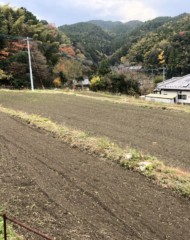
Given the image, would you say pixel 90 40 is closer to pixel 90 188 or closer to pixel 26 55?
pixel 26 55

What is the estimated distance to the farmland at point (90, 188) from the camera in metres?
6.12

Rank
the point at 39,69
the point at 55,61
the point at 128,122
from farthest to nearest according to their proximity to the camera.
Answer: the point at 55,61 < the point at 39,69 < the point at 128,122

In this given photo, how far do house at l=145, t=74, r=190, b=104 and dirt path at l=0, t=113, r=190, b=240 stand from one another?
25144mm

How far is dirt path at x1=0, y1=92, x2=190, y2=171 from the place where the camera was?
11.5 metres

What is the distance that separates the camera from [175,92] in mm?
34844

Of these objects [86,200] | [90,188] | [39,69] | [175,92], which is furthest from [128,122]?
[39,69]

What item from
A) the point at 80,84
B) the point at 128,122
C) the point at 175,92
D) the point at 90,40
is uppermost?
the point at 90,40

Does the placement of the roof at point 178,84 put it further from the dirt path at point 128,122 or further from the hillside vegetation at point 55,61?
the dirt path at point 128,122

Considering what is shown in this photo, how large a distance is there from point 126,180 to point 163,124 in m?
7.93

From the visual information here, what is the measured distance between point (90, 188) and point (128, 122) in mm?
8813

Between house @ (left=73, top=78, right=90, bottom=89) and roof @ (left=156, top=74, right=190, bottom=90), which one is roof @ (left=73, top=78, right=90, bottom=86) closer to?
house @ (left=73, top=78, right=90, bottom=89)

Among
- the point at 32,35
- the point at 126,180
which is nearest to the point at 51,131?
the point at 126,180

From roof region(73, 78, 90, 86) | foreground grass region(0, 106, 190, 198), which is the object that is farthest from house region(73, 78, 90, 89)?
foreground grass region(0, 106, 190, 198)

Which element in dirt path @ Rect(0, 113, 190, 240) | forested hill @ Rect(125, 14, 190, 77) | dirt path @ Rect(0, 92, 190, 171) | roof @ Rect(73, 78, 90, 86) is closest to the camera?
dirt path @ Rect(0, 113, 190, 240)
